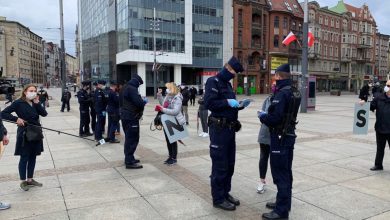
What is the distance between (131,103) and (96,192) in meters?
2.13

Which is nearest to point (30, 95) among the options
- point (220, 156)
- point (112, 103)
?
point (220, 156)

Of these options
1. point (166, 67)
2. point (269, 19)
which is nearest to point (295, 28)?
point (269, 19)

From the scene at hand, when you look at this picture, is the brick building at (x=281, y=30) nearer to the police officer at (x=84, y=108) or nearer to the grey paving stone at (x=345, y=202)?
the police officer at (x=84, y=108)

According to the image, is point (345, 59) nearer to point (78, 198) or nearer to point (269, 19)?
point (269, 19)

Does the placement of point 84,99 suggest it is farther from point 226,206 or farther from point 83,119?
point 226,206

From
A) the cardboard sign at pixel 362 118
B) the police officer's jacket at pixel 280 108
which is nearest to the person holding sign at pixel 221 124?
the police officer's jacket at pixel 280 108

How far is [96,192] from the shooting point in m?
5.51

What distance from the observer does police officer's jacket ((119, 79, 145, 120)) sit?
6.94 m

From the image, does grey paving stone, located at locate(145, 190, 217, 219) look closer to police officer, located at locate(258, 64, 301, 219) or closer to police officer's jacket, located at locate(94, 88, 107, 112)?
police officer, located at locate(258, 64, 301, 219)

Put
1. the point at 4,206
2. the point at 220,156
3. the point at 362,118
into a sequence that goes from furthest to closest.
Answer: the point at 362,118 → the point at 4,206 → the point at 220,156

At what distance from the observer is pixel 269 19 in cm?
5841

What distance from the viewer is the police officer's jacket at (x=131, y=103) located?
22.8 ft

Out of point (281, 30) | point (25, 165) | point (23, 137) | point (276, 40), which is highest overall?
point (281, 30)

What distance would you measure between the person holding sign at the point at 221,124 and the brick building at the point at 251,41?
164 ft
